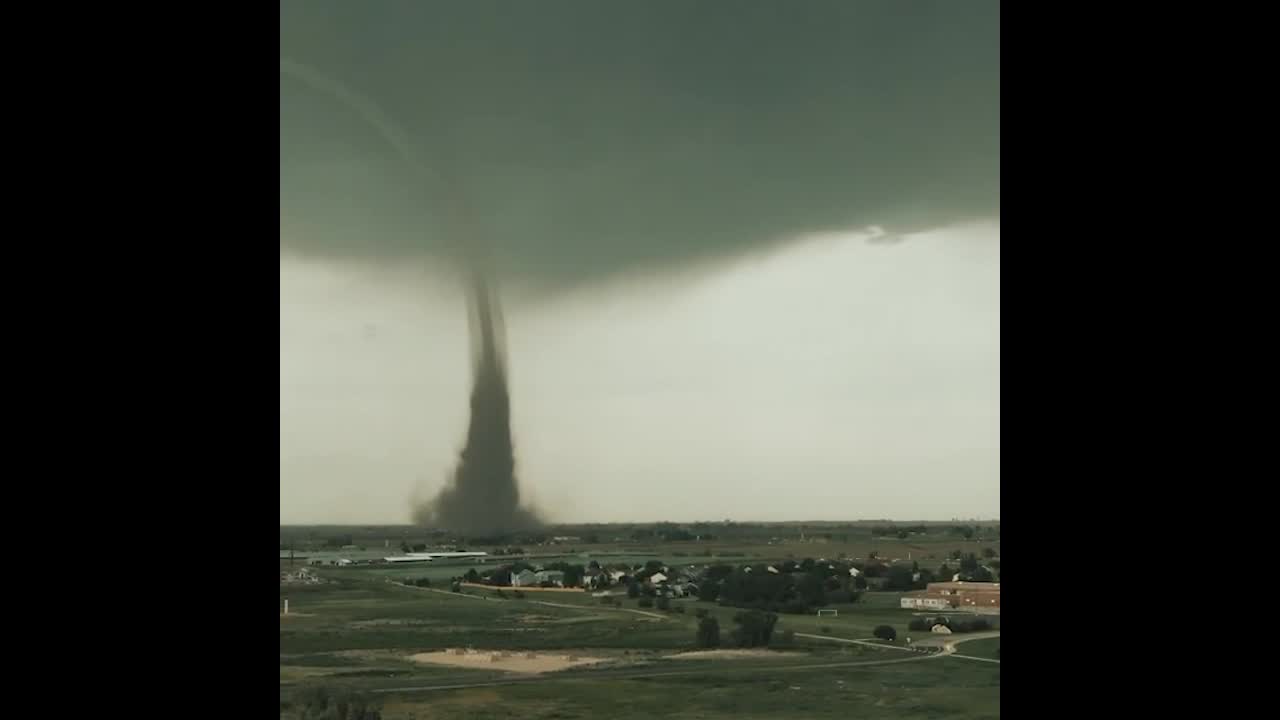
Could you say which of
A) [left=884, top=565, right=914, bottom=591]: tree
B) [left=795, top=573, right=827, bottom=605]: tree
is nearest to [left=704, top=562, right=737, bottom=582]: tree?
[left=795, top=573, right=827, bottom=605]: tree

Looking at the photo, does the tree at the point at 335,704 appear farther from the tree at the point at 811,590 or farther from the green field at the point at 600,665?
the tree at the point at 811,590

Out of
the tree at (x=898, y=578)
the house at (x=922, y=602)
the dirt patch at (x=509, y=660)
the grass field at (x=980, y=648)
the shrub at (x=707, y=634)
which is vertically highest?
the tree at (x=898, y=578)

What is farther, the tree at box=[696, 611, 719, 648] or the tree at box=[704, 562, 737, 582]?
the tree at box=[696, 611, 719, 648]

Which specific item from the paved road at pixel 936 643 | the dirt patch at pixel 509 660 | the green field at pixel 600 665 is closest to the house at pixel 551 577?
the green field at pixel 600 665

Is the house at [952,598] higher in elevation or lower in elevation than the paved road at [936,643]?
higher

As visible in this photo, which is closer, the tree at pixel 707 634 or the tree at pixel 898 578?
the tree at pixel 898 578

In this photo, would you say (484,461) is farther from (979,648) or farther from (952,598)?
(979,648)

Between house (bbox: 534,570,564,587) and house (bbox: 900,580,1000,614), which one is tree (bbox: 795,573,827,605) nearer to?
house (bbox: 900,580,1000,614)
